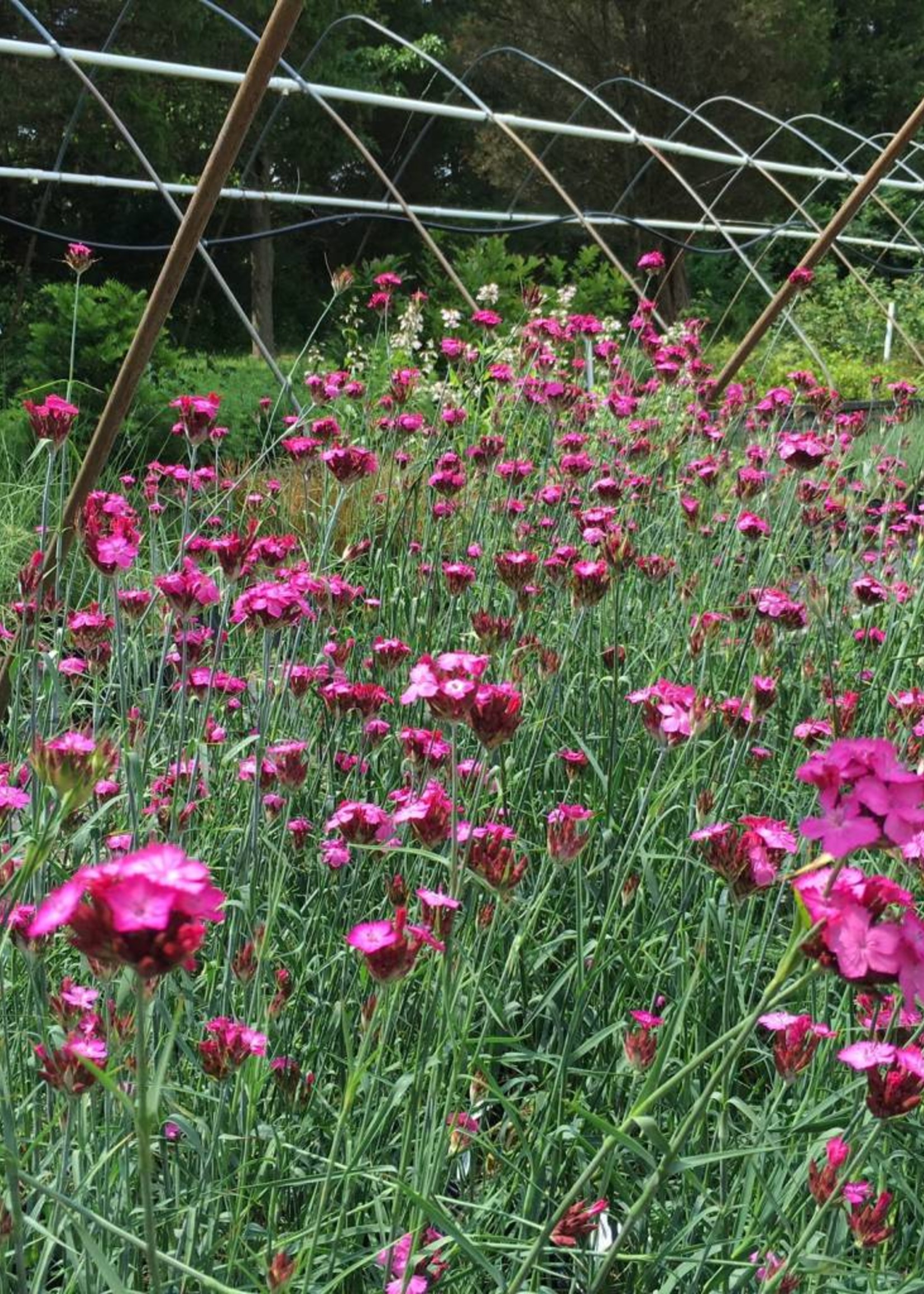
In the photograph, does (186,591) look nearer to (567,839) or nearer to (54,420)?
(54,420)

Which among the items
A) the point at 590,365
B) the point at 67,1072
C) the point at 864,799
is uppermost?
the point at 864,799

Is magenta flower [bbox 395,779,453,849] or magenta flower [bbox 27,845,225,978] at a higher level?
magenta flower [bbox 27,845,225,978]

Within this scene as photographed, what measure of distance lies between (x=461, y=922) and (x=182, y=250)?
90cm

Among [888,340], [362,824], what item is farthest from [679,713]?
[888,340]

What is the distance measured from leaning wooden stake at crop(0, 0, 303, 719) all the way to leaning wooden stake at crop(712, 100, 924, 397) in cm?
188

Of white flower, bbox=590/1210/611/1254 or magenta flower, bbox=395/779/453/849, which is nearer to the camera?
magenta flower, bbox=395/779/453/849

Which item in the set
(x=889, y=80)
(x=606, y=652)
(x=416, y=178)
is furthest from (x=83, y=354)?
(x=889, y=80)

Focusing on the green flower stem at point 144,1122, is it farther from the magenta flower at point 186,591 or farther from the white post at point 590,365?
the white post at point 590,365

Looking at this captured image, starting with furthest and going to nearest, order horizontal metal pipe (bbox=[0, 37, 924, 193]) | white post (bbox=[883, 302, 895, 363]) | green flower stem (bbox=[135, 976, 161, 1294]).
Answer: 1. white post (bbox=[883, 302, 895, 363])
2. horizontal metal pipe (bbox=[0, 37, 924, 193])
3. green flower stem (bbox=[135, 976, 161, 1294])

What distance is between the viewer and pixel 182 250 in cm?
167

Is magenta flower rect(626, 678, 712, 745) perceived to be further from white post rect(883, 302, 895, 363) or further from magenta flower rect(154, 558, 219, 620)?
white post rect(883, 302, 895, 363)

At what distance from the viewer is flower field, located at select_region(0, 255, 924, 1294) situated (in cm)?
92

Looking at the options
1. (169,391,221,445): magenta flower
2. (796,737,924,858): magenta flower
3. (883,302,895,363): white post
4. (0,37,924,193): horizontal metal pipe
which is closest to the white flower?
(796,737,924,858): magenta flower

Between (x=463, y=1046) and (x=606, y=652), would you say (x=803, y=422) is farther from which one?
(x=463, y=1046)
